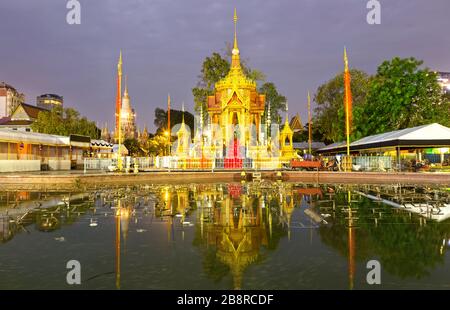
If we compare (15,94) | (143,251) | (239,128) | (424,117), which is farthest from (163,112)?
(143,251)

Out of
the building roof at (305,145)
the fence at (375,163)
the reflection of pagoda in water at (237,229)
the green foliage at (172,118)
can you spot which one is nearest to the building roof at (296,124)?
the building roof at (305,145)

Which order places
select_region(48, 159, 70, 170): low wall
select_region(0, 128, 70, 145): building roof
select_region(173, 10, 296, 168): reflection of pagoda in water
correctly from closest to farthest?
select_region(0, 128, 70, 145): building roof < select_region(173, 10, 296, 168): reflection of pagoda in water < select_region(48, 159, 70, 170): low wall

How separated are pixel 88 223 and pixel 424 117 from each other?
4074 cm

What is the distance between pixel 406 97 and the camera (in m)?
38.9

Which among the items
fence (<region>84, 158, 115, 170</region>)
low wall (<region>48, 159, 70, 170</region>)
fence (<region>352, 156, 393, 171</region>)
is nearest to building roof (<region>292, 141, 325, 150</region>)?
fence (<region>352, 156, 393, 171</region>)

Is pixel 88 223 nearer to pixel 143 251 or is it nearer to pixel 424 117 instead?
pixel 143 251

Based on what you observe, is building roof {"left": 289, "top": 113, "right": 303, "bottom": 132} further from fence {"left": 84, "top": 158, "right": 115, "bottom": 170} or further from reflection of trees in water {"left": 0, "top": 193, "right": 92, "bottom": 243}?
reflection of trees in water {"left": 0, "top": 193, "right": 92, "bottom": 243}

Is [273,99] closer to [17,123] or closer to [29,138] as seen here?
[29,138]

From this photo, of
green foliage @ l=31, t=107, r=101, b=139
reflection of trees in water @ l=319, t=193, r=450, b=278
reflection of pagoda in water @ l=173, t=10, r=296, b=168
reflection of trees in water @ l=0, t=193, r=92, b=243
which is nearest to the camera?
reflection of trees in water @ l=319, t=193, r=450, b=278

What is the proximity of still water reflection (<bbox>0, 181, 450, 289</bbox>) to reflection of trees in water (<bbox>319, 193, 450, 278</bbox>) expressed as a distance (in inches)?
1.0

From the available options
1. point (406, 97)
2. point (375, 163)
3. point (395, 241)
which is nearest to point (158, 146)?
point (406, 97)

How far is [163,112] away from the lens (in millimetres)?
108688

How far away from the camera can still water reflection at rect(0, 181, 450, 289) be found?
5.89m
